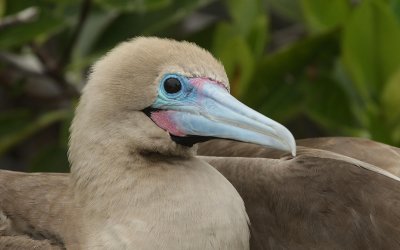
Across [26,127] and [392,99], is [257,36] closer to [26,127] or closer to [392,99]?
[392,99]

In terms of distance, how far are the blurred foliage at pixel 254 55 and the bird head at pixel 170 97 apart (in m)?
1.30

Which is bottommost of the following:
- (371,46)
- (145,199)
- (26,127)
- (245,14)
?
(26,127)

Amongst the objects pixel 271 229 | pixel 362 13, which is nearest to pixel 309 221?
pixel 271 229

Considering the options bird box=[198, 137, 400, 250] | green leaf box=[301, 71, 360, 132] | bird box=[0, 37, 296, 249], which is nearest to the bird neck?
bird box=[0, 37, 296, 249]

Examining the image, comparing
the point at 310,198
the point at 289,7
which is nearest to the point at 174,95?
the point at 310,198

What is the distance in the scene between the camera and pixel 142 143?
9.12 ft

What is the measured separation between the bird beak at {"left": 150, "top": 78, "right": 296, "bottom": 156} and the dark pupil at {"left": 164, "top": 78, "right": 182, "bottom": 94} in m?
0.03

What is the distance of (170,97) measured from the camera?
2.78m

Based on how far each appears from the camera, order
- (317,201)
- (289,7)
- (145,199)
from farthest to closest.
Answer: (289,7)
(317,201)
(145,199)

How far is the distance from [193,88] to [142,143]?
0.62 ft

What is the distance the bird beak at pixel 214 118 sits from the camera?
2682 mm

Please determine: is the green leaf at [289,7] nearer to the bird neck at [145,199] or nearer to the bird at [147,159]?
the bird at [147,159]

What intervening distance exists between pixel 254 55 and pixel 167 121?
5.31ft

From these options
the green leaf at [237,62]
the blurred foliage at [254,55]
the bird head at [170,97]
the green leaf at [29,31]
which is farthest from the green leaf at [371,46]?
the bird head at [170,97]
